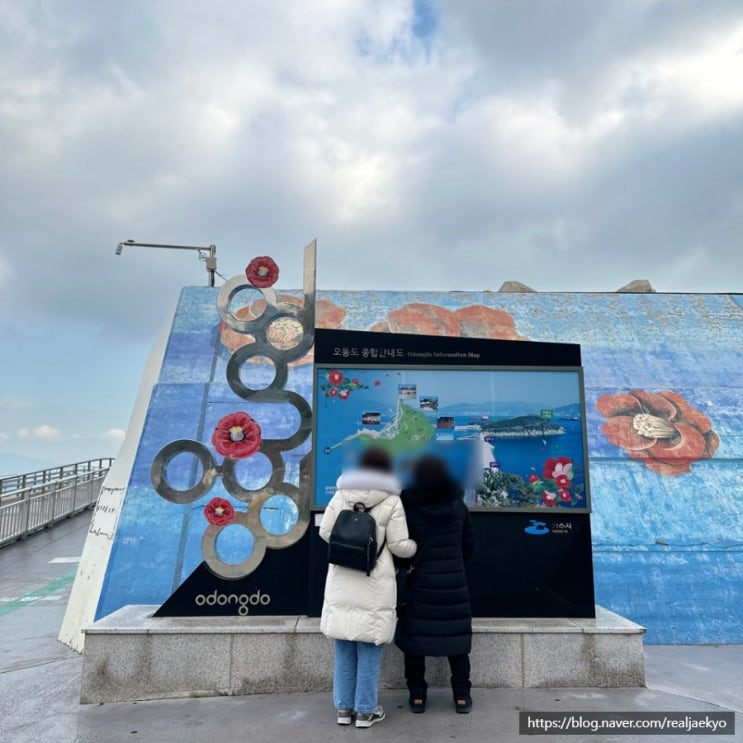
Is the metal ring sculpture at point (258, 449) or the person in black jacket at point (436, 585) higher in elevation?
the metal ring sculpture at point (258, 449)

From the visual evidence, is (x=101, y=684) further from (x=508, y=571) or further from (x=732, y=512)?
(x=732, y=512)

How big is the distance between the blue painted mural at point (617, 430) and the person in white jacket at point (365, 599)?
7.67 ft

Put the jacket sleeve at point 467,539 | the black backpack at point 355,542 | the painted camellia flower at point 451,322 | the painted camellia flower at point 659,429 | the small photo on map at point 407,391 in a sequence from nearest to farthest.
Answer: the black backpack at point 355,542
the jacket sleeve at point 467,539
the small photo on map at point 407,391
the painted camellia flower at point 659,429
the painted camellia flower at point 451,322

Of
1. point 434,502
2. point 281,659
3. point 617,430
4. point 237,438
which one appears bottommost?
point 281,659

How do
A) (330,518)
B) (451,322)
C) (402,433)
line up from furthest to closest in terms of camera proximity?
1. (451,322)
2. (402,433)
3. (330,518)

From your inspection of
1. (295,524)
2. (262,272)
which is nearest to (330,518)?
(295,524)

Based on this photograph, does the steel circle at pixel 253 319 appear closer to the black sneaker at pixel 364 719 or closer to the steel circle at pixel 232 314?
the steel circle at pixel 232 314

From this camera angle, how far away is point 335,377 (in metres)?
5.00

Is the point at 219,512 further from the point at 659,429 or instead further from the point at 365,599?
the point at 659,429

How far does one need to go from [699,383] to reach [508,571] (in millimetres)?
7380

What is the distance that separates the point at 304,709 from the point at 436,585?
1281 millimetres

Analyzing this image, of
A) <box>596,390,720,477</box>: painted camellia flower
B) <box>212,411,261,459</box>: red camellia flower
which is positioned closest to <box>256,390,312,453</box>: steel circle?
<box>212,411,261,459</box>: red camellia flower

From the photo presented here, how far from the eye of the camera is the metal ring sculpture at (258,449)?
188 inches

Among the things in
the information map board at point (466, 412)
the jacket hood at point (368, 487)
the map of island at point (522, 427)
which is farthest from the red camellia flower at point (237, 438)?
the map of island at point (522, 427)
